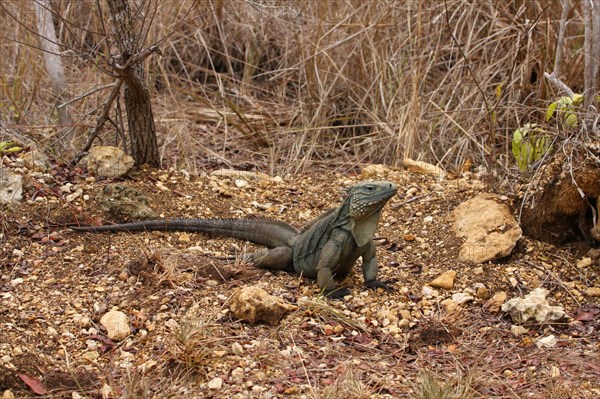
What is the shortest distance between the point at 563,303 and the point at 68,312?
267cm

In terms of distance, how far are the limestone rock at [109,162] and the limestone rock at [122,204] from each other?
42cm

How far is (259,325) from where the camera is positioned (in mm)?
4336

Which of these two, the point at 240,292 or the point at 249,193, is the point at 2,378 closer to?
the point at 240,292

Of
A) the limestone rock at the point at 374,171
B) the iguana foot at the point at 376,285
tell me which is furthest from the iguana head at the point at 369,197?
the limestone rock at the point at 374,171

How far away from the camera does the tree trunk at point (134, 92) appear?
18.1ft

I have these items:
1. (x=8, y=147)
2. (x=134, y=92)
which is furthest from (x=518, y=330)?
(x=8, y=147)

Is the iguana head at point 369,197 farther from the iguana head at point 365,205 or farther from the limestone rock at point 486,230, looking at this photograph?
the limestone rock at point 486,230

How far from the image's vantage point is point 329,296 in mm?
4699

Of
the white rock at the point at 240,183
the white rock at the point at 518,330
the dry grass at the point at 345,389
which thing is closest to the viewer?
the dry grass at the point at 345,389

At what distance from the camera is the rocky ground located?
3.83 metres

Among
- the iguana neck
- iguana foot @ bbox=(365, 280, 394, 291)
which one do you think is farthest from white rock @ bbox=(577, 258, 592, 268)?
the iguana neck

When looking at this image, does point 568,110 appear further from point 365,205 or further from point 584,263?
point 365,205

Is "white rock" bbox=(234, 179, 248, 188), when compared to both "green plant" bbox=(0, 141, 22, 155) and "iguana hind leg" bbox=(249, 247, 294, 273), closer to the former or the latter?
"iguana hind leg" bbox=(249, 247, 294, 273)

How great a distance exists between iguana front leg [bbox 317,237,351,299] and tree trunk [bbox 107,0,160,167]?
1.84 m
